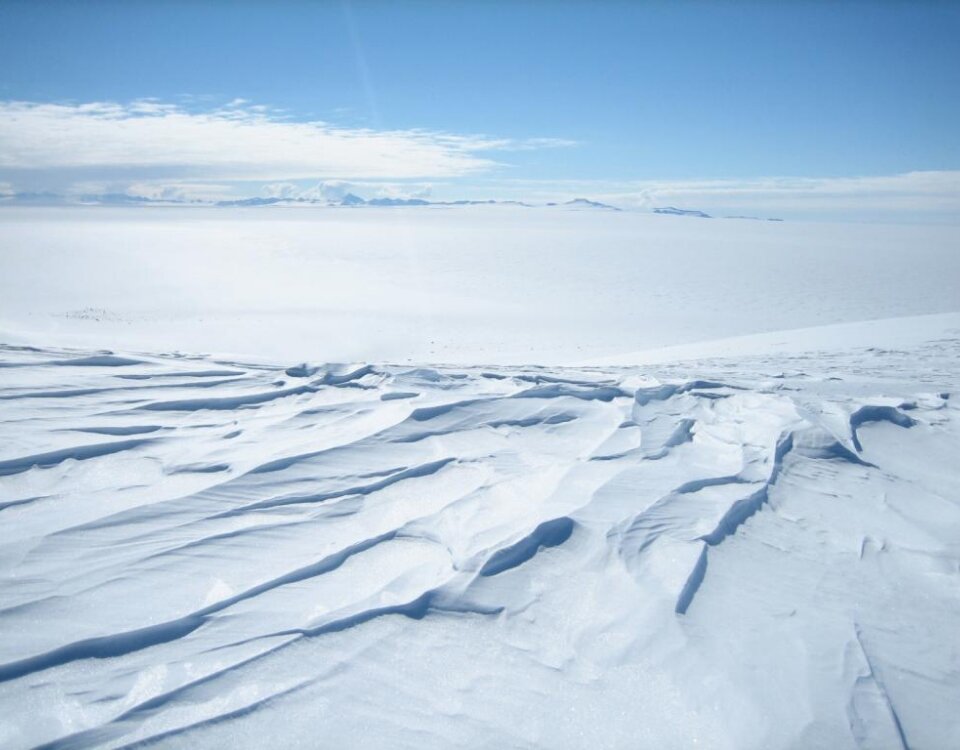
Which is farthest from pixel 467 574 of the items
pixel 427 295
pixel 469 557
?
pixel 427 295

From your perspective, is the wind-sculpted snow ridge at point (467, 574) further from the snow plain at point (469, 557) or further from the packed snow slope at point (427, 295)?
the packed snow slope at point (427, 295)

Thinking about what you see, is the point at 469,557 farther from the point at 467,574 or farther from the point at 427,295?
the point at 427,295

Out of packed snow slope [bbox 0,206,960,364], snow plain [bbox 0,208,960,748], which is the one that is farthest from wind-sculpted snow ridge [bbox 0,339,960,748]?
packed snow slope [bbox 0,206,960,364]

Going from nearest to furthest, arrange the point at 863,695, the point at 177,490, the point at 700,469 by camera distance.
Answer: the point at 863,695 < the point at 177,490 < the point at 700,469

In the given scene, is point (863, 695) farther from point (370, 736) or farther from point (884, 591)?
point (370, 736)

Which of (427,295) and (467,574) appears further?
(427,295)

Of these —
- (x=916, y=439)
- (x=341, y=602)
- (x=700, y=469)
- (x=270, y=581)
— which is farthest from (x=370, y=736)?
(x=916, y=439)
